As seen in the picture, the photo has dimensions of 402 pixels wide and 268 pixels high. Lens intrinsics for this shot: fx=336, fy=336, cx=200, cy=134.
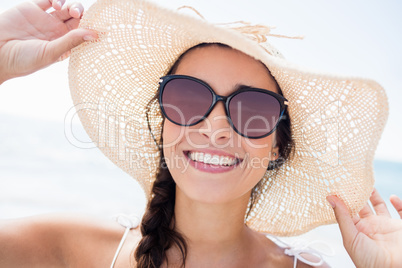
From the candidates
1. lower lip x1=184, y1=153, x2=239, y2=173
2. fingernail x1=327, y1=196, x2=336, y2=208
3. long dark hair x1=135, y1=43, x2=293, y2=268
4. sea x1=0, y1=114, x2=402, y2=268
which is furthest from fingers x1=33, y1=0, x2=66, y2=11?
sea x1=0, y1=114, x2=402, y2=268

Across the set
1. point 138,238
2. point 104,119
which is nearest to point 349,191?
point 138,238

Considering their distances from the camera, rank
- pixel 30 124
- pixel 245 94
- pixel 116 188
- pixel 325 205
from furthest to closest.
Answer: pixel 30 124 → pixel 116 188 → pixel 325 205 → pixel 245 94

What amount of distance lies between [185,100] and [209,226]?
85 cm

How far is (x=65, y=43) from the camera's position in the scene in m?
1.82

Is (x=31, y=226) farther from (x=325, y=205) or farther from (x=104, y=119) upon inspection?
(x=325, y=205)

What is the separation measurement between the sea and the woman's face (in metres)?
2.85

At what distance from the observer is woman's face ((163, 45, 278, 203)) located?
72.5 inches

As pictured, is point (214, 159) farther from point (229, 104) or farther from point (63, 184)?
point (63, 184)

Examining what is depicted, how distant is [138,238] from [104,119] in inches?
34.3

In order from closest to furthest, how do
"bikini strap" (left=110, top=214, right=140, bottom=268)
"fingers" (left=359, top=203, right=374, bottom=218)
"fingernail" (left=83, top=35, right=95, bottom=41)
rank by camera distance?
"fingernail" (left=83, top=35, right=95, bottom=41)
"fingers" (left=359, top=203, right=374, bottom=218)
"bikini strap" (left=110, top=214, right=140, bottom=268)

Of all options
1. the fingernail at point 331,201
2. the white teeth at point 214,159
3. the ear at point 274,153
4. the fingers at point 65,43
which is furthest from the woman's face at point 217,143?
the fingers at point 65,43

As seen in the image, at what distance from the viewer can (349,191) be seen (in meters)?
2.04

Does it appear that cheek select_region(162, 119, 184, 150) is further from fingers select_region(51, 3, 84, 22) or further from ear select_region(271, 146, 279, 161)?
fingers select_region(51, 3, 84, 22)

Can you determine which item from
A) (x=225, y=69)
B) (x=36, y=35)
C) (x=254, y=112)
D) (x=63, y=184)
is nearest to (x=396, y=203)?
(x=254, y=112)
